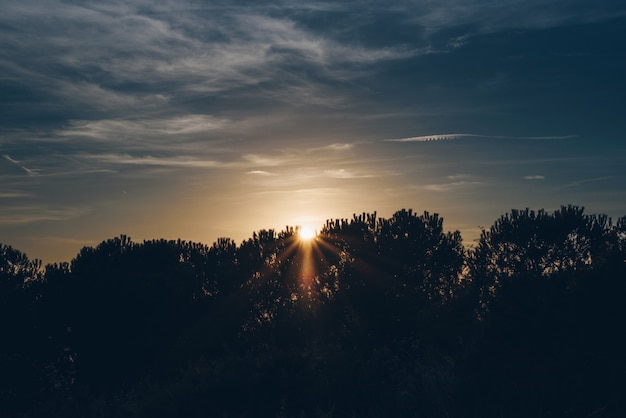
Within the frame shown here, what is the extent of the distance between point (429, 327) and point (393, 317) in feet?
22.5

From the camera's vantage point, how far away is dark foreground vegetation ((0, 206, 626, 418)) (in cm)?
2108

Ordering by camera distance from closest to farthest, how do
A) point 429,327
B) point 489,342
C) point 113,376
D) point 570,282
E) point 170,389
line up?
1. point 170,389
2. point 489,342
3. point 570,282
4. point 429,327
5. point 113,376

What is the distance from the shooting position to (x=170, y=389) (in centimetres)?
2203

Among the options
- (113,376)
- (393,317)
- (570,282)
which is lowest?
(113,376)

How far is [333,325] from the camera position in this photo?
5181cm

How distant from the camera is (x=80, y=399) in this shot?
2884cm

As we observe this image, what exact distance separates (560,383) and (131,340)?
34715 mm

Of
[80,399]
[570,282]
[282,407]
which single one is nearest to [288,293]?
[80,399]

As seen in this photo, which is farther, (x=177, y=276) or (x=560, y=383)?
(x=177, y=276)

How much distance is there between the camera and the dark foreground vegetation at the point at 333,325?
69.2 ft

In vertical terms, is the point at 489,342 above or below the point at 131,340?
above

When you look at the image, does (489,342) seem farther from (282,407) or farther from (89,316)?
(89,316)

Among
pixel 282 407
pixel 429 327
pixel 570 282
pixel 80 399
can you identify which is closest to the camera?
pixel 282 407

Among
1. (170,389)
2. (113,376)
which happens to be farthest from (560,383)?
(113,376)
